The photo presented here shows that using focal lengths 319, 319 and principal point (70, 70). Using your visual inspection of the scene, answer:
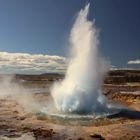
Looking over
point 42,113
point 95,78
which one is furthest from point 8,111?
point 95,78

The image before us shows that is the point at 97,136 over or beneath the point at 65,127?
beneath

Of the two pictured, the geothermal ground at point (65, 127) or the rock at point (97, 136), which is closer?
the rock at point (97, 136)

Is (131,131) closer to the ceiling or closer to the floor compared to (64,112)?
closer to the floor

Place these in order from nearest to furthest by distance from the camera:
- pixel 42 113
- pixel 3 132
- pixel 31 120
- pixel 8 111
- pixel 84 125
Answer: pixel 3 132
pixel 84 125
pixel 31 120
pixel 42 113
pixel 8 111

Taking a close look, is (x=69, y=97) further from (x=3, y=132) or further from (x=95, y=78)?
(x=3, y=132)

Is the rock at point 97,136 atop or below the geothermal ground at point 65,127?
below

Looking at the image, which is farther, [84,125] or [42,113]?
[42,113]

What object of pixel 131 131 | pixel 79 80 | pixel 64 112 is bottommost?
pixel 131 131

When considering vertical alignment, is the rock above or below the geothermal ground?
below

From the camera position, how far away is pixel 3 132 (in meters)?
21.3

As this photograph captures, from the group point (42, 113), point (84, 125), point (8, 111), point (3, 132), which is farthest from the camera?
point (8, 111)

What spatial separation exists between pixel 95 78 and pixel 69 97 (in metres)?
3.44

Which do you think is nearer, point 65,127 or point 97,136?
point 97,136

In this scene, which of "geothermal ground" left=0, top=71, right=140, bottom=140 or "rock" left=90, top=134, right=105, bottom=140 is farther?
"geothermal ground" left=0, top=71, right=140, bottom=140
